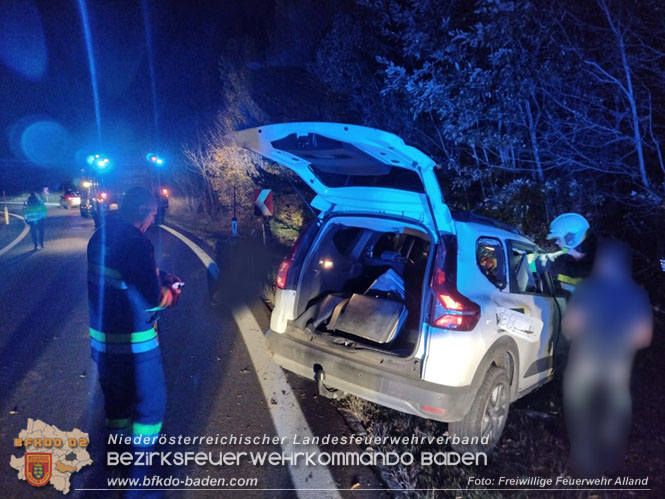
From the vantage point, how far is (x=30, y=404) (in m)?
3.85

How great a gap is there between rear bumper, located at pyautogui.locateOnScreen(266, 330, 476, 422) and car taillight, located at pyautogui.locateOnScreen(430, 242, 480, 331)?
44 cm

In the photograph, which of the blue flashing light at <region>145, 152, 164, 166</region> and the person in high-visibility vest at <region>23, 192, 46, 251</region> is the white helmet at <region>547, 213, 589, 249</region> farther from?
the blue flashing light at <region>145, 152, 164, 166</region>

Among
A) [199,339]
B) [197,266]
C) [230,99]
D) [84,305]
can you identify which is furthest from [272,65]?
[199,339]

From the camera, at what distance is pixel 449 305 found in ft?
9.99

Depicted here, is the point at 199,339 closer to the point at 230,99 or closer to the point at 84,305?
the point at 84,305

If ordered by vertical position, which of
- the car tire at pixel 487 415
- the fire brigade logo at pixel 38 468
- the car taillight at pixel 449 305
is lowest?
the fire brigade logo at pixel 38 468

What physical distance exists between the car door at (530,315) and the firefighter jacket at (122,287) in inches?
99.7

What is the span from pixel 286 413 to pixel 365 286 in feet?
5.18

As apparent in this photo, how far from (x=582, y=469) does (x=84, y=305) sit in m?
6.92

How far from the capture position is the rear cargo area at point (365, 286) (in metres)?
3.65

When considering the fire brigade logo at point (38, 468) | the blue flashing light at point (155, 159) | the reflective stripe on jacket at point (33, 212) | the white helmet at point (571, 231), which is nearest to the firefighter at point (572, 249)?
the white helmet at point (571, 231)

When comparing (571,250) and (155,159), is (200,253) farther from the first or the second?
(155,159)

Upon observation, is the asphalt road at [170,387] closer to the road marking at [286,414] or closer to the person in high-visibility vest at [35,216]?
the road marking at [286,414]

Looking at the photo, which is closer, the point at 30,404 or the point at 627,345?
the point at 627,345
